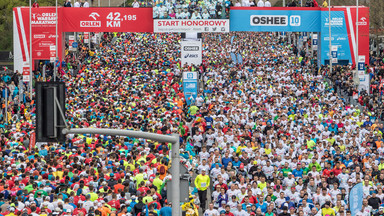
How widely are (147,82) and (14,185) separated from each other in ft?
77.3

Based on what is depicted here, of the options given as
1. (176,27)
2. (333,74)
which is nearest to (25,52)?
(176,27)

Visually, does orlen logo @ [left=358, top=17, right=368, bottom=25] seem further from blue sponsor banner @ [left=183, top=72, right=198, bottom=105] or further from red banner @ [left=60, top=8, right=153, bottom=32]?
blue sponsor banner @ [left=183, top=72, right=198, bottom=105]

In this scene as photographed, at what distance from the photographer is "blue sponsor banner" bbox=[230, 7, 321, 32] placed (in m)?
50.1

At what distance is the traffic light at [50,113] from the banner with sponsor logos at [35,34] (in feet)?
124

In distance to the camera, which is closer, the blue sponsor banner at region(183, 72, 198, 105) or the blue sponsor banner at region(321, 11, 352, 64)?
the blue sponsor banner at region(183, 72, 198, 105)

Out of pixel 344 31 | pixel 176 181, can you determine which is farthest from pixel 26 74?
pixel 176 181

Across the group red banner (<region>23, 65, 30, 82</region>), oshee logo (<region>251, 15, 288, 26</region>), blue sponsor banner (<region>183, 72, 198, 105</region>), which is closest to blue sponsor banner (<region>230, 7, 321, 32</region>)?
oshee logo (<region>251, 15, 288, 26</region>)

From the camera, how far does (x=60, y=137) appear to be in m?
12.3

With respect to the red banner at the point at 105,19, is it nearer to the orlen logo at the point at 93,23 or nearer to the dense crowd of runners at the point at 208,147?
the orlen logo at the point at 93,23

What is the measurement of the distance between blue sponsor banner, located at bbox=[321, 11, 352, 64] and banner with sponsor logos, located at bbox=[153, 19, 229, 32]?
5039 mm

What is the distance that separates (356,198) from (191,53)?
28.9 metres

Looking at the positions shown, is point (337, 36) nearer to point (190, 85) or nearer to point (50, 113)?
point (190, 85)

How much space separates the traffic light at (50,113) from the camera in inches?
482

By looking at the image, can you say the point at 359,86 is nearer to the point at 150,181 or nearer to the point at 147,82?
the point at 147,82
